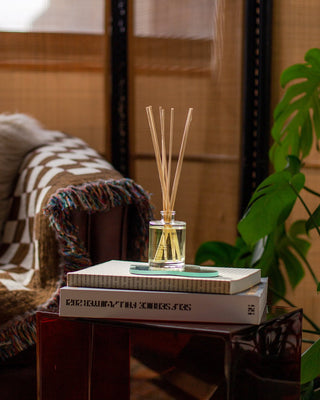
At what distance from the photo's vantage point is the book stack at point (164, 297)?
2.91ft

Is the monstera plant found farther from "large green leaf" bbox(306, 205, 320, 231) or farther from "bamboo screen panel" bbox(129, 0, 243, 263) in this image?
"bamboo screen panel" bbox(129, 0, 243, 263)

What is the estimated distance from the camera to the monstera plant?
1179 mm

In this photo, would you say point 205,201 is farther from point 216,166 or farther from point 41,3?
point 41,3

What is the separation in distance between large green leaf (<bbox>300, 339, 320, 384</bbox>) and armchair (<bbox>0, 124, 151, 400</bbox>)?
536mm

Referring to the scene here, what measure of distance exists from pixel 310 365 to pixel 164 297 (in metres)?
0.38

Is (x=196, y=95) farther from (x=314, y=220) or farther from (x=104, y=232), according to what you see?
(x=314, y=220)

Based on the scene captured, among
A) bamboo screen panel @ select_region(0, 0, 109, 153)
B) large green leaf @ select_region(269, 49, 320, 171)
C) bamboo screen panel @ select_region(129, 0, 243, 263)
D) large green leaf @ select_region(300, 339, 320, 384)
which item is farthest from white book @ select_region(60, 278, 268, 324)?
bamboo screen panel @ select_region(0, 0, 109, 153)

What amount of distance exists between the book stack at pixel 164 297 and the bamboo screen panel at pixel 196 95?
1144mm

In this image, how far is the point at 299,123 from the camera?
1.47m

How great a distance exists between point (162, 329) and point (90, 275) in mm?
149

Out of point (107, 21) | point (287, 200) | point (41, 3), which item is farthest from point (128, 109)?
point (287, 200)

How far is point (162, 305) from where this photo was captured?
2.97ft

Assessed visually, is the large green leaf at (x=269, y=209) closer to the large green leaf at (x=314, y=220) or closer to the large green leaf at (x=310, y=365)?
the large green leaf at (x=314, y=220)

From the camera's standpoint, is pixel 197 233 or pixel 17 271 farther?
pixel 197 233
